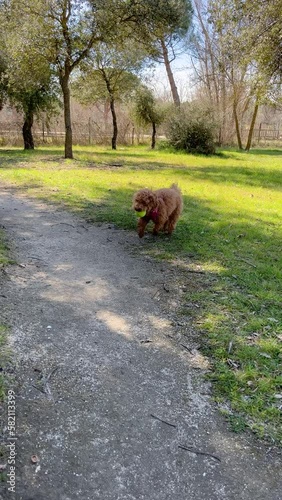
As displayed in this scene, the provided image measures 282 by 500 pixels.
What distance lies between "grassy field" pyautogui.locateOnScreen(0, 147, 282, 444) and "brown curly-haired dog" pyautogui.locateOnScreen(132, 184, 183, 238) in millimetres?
255

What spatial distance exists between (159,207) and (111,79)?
18.3 metres

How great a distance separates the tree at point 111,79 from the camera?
755 inches

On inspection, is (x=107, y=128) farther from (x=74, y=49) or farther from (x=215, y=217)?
(x=215, y=217)

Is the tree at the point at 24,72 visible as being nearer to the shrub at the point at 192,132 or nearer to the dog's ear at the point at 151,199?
the shrub at the point at 192,132

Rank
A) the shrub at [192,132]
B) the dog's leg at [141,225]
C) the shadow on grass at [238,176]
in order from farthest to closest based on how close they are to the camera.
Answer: the shrub at [192,132], the shadow on grass at [238,176], the dog's leg at [141,225]

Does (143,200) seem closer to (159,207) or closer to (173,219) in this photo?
(159,207)

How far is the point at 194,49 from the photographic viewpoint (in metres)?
27.3

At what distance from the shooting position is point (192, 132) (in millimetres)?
19953

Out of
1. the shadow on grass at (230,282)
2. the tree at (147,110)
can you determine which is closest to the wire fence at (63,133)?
the tree at (147,110)

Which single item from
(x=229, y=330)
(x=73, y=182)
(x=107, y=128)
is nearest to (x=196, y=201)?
(x=73, y=182)

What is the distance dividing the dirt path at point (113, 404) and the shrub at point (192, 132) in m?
17.3

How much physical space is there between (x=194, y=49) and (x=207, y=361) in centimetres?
2933

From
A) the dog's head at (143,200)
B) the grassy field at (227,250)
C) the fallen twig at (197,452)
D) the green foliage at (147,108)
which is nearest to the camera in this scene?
the fallen twig at (197,452)

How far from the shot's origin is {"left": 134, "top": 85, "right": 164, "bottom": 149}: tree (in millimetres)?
23031
